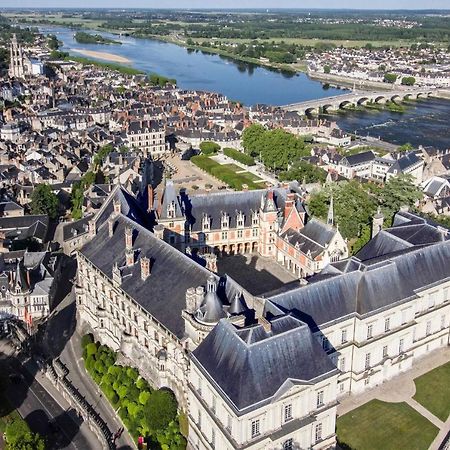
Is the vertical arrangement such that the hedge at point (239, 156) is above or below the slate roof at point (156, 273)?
below

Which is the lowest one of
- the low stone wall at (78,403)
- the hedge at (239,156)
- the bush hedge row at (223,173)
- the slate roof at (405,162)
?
the low stone wall at (78,403)

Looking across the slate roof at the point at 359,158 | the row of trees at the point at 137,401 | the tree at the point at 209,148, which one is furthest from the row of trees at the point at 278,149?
the row of trees at the point at 137,401

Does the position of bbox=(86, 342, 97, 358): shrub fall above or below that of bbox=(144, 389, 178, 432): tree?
below

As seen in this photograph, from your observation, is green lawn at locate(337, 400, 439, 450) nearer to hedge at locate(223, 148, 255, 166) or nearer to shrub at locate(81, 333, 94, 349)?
shrub at locate(81, 333, 94, 349)

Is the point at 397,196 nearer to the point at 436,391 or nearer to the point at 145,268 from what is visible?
the point at 436,391

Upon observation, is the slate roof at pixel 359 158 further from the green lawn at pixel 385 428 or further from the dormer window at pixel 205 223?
the green lawn at pixel 385 428

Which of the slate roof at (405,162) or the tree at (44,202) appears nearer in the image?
the tree at (44,202)

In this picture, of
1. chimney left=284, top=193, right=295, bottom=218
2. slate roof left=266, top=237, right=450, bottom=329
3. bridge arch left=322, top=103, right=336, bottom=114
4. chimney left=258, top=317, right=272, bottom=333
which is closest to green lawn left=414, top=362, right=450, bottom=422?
slate roof left=266, top=237, right=450, bottom=329
